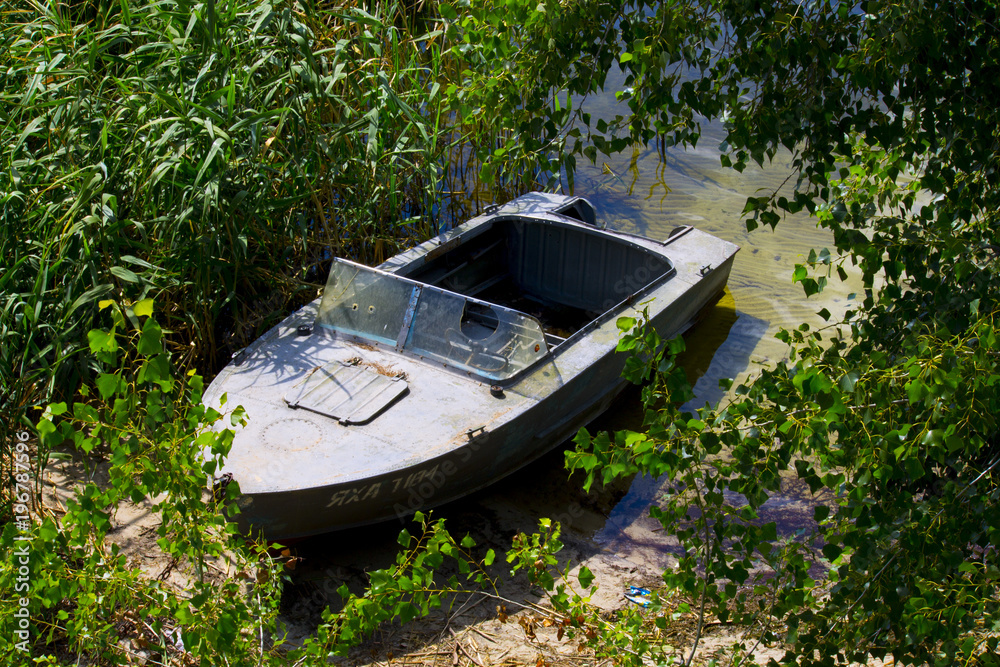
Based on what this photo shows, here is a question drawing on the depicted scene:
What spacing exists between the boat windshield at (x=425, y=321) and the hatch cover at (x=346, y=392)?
345 mm

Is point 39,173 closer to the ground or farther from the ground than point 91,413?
closer to the ground

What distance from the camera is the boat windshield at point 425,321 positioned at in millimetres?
Answer: 5066

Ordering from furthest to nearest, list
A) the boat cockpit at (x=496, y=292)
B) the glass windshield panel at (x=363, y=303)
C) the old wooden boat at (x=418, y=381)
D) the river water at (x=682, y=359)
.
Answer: the glass windshield panel at (x=363, y=303)
the boat cockpit at (x=496, y=292)
the river water at (x=682, y=359)
the old wooden boat at (x=418, y=381)

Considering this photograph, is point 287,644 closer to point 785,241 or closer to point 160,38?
point 160,38

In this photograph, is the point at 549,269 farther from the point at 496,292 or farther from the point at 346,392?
the point at 346,392

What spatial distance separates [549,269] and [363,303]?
2.03 m

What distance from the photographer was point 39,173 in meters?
5.32

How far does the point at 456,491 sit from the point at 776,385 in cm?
275

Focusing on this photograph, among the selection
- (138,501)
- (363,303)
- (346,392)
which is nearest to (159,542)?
(138,501)

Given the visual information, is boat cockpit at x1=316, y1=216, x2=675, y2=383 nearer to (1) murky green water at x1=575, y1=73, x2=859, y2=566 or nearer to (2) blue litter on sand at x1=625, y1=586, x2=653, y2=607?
(1) murky green water at x1=575, y1=73, x2=859, y2=566

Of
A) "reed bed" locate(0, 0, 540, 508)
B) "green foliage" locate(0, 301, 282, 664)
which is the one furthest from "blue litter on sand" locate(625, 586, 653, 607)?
"reed bed" locate(0, 0, 540, 508)

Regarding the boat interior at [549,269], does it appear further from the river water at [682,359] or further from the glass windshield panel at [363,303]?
the glass windshield panel at [363,303]

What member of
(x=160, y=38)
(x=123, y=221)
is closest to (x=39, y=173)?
(x=123, y=221)

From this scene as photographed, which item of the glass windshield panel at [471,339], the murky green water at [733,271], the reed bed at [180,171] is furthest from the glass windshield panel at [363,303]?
the murky green water at [733,271]
